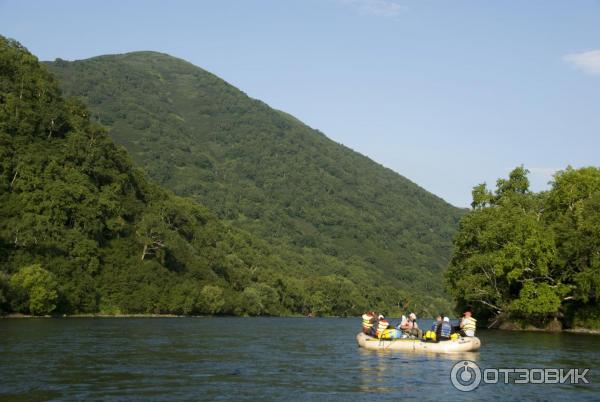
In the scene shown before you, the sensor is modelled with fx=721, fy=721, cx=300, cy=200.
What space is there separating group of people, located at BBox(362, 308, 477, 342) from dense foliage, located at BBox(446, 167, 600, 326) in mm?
28836

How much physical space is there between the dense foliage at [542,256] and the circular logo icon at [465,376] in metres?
40.4

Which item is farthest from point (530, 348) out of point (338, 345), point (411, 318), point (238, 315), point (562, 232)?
point (238, 315)

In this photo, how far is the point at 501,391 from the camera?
120 feet

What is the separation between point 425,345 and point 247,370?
1931 cm

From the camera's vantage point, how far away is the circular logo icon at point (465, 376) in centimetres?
3869

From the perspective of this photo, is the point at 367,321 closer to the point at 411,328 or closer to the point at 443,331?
the point at 411,328

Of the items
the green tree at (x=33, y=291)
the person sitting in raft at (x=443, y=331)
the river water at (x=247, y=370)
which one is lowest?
the green tree at (x=33, y=291)

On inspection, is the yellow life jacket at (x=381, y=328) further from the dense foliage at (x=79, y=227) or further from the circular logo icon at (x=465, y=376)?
the dense foliage at (x=79, y=227)

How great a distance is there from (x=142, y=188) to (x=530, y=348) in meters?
141

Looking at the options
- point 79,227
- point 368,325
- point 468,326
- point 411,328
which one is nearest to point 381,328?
point 368,325

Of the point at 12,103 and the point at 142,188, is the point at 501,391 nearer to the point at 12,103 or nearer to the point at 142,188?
the point at 12,103

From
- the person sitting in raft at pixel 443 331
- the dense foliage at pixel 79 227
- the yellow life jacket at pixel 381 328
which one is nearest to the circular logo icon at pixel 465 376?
the person sitting in raft at pixel 443 331

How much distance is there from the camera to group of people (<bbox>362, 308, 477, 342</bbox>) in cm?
5947

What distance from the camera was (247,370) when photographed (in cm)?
4378
